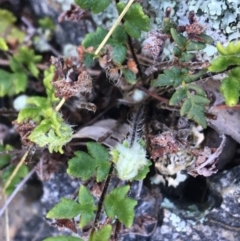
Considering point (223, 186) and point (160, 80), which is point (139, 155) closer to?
point (160, 80)

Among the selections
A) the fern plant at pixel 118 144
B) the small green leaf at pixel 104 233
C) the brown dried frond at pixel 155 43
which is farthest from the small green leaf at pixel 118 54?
the small green leaf at pixel 104 233

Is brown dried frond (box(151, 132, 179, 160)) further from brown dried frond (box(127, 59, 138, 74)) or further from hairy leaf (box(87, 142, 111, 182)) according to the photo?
brown dried frond (box(127, 59, 138, 74))

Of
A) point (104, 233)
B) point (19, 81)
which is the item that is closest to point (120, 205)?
point (104, 233)

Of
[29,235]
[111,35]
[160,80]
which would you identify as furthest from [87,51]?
[29,235]

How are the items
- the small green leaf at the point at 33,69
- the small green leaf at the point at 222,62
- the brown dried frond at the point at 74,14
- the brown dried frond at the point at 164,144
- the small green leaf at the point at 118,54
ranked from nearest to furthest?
the small green leaf at the point at 222,62
the brown dried frond at the point at 164,144
the small green leaf at the point at 118,54
the brown dried frond at the point at 74,14
the small green leaf at the point at 33,69

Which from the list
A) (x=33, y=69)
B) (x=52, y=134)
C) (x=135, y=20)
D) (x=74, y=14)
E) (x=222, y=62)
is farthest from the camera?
(x=33, y=69)

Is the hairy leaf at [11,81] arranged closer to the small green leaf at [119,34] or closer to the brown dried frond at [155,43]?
the small green leaf at [119,34]

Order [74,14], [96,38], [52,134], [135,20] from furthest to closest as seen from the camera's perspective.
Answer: [74,14], [96,38], [135,20], [52,134]

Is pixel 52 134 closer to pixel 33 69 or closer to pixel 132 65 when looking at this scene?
pixel 132 65
